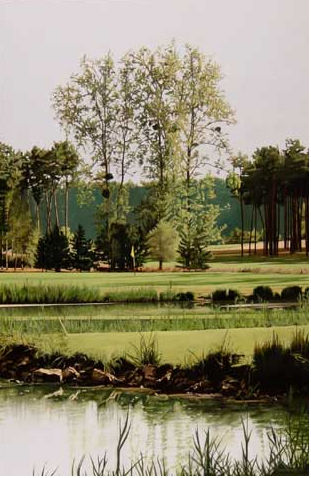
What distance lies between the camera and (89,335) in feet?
12.6

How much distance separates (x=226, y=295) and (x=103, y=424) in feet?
2.25

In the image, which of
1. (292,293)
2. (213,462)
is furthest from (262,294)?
(213,462)

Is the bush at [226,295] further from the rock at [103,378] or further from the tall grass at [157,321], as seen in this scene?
the rock at [103,378]

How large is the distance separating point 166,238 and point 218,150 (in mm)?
403

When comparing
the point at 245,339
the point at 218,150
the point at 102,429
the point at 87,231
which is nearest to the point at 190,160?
the point at 218,150

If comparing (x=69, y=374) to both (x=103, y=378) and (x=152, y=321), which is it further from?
(x=152, y=321)

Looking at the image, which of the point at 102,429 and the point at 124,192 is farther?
the point at 124,192

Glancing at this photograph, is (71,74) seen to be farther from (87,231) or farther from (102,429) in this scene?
(102,429)

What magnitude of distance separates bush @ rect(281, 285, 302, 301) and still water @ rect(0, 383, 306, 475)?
0.43 m

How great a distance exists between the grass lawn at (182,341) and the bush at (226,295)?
0.13 m

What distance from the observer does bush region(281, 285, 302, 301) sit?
12.6 feet

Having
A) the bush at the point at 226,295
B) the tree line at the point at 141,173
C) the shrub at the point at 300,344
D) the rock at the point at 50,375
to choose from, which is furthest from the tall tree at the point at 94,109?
the shrub at the point at 300,344

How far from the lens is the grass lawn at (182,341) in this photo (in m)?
3.76

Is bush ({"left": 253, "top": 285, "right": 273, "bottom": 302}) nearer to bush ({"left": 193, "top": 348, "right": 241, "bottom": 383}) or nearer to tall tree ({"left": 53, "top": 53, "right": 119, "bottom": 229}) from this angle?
bush ({"left": 193, "top": 348, "right": 241, "bottom": 383})
